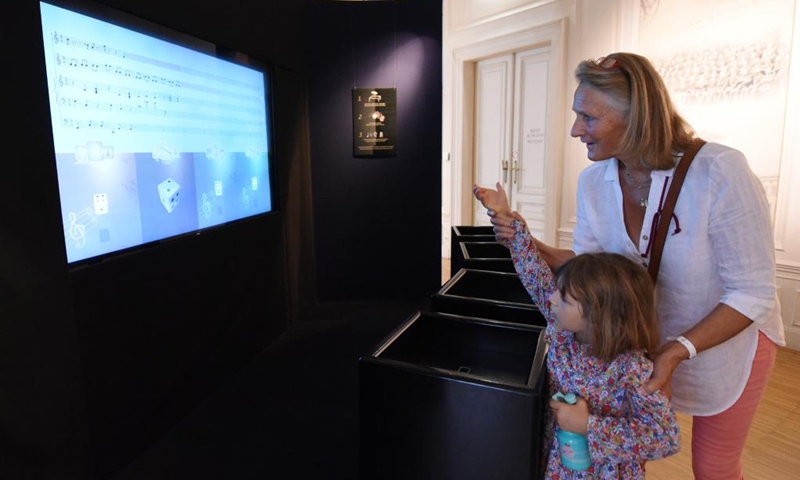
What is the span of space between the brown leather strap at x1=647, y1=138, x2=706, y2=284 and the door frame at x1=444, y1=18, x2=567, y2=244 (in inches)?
162

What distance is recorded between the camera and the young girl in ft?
3.69

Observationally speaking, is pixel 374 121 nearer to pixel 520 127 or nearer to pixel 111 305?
pixel 520 127

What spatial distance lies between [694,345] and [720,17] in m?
3.82

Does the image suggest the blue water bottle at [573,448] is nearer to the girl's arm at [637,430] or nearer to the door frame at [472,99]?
the girl's arm at [637,430]

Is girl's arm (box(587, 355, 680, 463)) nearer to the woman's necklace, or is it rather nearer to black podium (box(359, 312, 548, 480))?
black podium (box(359, 312, 548, 480))

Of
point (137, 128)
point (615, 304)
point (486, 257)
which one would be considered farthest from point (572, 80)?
point (615, 304)

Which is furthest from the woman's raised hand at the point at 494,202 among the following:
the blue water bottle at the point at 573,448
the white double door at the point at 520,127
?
the white double door at the point at 520,127

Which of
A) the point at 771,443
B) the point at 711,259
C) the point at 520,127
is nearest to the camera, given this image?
the point at 711,259

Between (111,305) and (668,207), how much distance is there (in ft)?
7.24

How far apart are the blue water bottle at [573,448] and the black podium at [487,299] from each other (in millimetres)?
688

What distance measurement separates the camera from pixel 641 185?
4.47ft

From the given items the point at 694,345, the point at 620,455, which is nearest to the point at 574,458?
the point at 620,455

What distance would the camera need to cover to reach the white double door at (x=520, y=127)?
548 cm

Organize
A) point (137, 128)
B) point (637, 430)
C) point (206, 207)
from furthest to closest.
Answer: point (206, 207) < point (137, 128) < point (637, 430)
